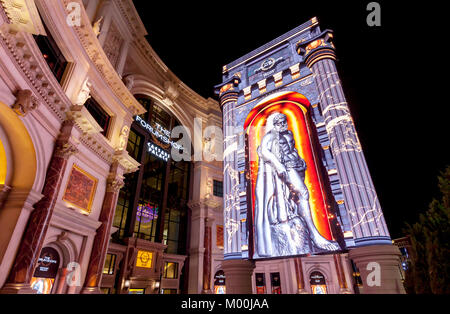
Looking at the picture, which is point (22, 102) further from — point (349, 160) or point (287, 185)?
point (349, 160)

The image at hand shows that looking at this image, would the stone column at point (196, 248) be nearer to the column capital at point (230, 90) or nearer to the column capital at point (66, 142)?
the column capital at point (230, 90)

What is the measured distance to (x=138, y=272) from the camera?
1645 centimetres

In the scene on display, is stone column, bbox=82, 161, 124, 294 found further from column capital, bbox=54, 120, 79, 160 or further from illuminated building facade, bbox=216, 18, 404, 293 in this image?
illuminated building facade, bbox=216, 18, 404, 293

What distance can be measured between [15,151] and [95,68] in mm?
6346

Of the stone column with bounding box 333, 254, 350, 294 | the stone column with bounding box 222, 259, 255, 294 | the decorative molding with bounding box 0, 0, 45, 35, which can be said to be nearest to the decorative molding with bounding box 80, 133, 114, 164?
the decorative molding with bounding box 0, 0, 45, 35

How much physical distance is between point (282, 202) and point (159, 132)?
16.2 meters

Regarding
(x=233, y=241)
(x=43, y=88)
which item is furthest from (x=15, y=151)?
(x=233, y=241)

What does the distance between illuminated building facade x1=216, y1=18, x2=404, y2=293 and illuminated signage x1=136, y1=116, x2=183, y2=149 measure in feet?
30.4

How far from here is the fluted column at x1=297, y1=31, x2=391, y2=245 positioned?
773 centimetres

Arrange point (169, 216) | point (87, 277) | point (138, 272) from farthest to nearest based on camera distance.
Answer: point (169, 216), point (138, 272), point (87, 277)

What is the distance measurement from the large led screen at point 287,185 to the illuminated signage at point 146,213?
456 inches

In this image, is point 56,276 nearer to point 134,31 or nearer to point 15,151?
point 15,151

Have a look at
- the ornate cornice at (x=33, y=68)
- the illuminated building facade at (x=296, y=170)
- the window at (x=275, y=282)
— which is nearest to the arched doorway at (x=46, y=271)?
the ornate cornice at (x=33, y=68)
